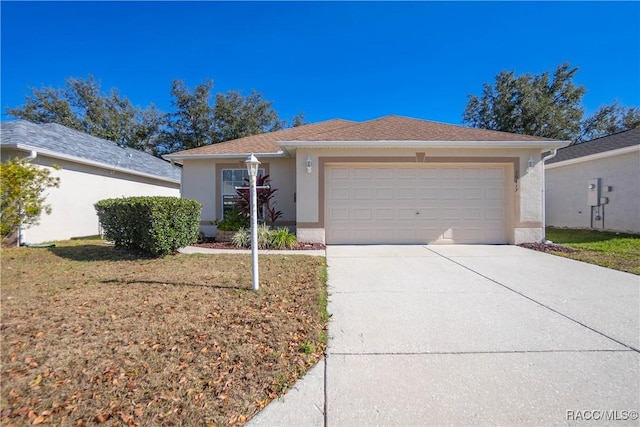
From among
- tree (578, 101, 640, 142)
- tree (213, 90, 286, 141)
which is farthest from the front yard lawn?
tree (213, 90, 286, 141)

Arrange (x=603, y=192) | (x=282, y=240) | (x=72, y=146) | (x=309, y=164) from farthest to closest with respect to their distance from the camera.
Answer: (x=603, y=192) → (x=72, y=146) → (x=309, y=164) → (x=282, y=240)

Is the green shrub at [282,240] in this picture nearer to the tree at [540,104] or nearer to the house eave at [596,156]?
the house eave at [596,156]

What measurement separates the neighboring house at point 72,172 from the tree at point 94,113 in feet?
45.9

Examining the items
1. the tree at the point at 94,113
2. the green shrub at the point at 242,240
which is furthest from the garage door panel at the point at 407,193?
the tree at the point at 94,113

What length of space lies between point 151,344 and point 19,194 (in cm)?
764

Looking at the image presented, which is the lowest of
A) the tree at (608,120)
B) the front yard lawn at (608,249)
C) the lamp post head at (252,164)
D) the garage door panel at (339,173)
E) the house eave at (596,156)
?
the front yard lawn at (608,249)

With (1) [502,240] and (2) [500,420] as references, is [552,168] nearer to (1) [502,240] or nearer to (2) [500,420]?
(1) [502,240]

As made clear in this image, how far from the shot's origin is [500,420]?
6.37 feet

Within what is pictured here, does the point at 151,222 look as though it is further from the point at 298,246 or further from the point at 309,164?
the point at 309,164

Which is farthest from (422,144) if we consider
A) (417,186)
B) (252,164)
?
(252,164)

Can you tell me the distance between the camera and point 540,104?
22.3 m

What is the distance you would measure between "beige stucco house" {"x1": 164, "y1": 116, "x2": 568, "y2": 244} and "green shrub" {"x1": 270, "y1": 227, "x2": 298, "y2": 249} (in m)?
0.43

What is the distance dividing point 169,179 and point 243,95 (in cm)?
1411

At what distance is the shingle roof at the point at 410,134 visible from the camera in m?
8.41
